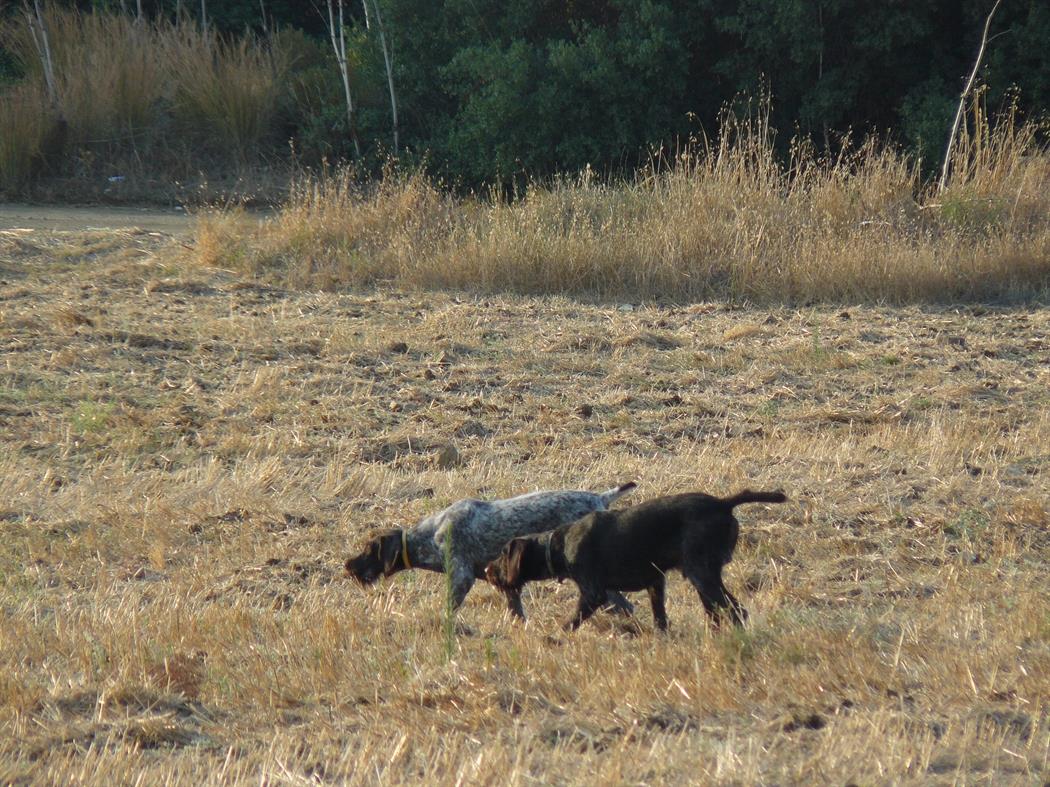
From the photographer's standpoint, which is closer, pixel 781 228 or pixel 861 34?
pixel 781 228

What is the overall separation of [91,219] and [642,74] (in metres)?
9.08

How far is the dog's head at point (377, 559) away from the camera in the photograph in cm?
643

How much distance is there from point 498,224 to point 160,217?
7.35 meters

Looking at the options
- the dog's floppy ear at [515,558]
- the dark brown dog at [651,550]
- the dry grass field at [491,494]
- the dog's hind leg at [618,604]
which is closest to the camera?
the dry grass field at [491,494]

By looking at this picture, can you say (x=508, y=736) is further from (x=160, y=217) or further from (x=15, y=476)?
(x=160, y=217)

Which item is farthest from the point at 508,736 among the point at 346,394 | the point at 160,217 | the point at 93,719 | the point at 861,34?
the point at 861,34

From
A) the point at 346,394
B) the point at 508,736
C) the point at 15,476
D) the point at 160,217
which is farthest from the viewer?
the point at 160,217

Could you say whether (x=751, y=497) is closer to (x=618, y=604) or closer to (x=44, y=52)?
(x=618, y=604)

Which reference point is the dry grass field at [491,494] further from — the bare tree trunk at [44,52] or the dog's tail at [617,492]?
the bare tree trunk at [44,52]

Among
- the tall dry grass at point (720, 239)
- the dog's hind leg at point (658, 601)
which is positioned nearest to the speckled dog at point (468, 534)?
the dog's hind leg at point (658, 601)

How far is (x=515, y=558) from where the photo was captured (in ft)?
19.4

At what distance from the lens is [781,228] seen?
14.3 m

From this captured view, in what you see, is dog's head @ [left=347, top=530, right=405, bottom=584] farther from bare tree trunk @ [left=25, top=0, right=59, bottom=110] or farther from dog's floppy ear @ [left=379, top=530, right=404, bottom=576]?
bare tree trunk @ [left=25, top=0, right=59, bottom=110]

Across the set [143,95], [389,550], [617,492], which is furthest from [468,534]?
[143,95]
